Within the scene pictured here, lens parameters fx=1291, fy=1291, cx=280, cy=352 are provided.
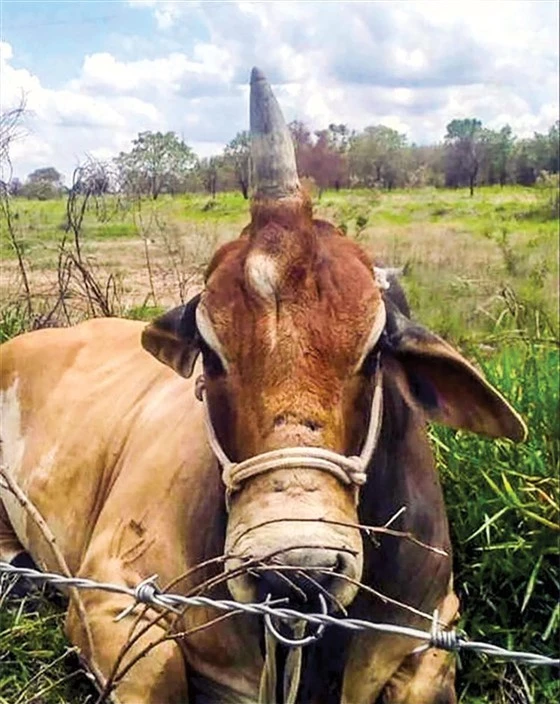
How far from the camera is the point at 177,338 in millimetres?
2596

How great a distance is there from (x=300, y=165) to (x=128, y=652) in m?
1.08

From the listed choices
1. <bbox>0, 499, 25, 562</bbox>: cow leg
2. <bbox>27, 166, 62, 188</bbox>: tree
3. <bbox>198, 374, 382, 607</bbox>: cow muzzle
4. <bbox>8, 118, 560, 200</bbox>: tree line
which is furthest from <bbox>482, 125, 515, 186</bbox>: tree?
<bbox>0, 499, 25, 562</bbox>: cow leg

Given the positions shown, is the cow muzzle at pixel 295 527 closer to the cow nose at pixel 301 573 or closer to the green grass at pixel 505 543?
the cow nose at pixel 301 573

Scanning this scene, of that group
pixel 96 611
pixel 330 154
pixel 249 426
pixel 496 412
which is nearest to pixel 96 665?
pixel 96 611

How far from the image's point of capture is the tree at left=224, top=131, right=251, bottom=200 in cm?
282

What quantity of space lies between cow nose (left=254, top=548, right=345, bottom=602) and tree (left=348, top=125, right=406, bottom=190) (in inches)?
47.1

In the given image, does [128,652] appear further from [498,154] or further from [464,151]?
[498,154]

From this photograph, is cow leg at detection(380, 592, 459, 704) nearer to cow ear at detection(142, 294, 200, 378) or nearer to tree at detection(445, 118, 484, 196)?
cow ear at detection(142, 294, 200, 378)

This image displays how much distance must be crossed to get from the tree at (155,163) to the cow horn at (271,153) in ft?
1.68

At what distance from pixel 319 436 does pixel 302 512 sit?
15 cm

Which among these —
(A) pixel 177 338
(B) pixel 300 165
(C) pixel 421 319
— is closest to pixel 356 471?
(A) pixel 177 338

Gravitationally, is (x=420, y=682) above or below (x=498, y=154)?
below

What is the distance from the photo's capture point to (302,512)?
6.98 feet

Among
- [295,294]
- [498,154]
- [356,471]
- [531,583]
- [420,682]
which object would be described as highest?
[498,154]
